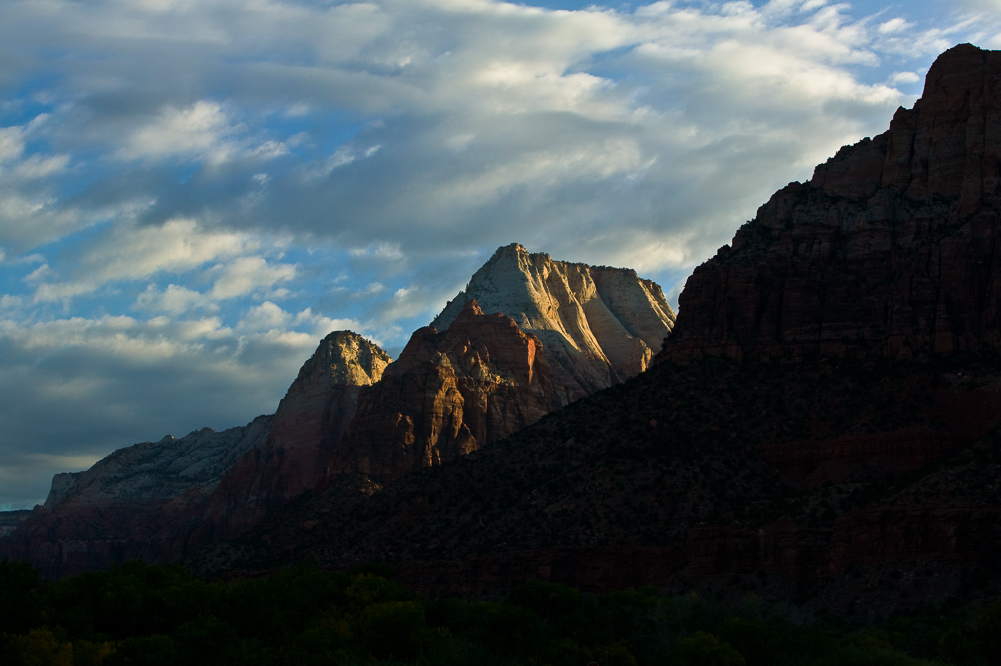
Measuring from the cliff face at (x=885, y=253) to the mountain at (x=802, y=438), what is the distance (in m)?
Answer: 0.20

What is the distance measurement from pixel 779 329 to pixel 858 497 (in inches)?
1123

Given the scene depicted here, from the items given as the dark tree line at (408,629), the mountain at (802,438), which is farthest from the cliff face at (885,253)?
the dark tree line at (408,629)

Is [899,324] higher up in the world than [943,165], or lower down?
lower down

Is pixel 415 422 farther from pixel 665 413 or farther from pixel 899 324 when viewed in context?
pixel 899 324

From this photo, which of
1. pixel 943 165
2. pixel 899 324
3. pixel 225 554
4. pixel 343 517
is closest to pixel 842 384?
pixel 899 324

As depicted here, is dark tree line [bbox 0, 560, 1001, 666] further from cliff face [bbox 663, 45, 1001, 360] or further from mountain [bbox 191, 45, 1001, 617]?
cliff face [bbox 663, 45, 1001, 360]

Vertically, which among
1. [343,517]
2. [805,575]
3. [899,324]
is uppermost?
[899,324]

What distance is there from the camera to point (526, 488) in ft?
461

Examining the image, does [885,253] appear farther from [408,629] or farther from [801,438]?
[408,629]

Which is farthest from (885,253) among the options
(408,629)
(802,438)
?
(408,629)

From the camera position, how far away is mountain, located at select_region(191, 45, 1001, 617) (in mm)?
112938

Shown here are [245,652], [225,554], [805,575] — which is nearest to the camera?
[245,652]

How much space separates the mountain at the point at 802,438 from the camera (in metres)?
113

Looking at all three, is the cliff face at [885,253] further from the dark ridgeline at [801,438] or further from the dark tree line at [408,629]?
the dark tree line at [408,629]
